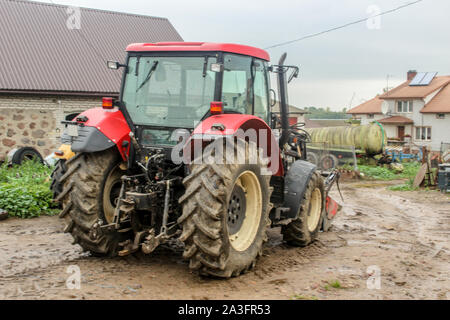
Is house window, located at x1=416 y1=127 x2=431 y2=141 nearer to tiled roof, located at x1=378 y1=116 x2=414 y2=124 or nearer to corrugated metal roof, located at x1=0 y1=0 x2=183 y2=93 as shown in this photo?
tiled roof, located at x1=378 y1=116 x2=414 y2=124

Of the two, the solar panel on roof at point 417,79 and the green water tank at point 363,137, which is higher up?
the solar panel on roof at point 417,79

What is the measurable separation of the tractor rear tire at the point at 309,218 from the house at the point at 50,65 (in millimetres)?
8958

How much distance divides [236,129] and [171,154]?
971 mm

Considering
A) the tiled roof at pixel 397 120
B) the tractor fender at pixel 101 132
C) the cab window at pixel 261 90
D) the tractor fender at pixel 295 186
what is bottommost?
the tractor fender at pixel 295 186

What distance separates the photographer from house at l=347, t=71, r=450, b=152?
40688mm

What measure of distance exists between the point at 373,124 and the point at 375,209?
1427cm

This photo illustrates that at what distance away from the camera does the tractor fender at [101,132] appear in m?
5.59

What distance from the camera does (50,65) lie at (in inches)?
627

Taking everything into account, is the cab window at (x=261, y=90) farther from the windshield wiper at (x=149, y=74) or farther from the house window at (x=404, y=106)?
the house window at (x=404, y=106)

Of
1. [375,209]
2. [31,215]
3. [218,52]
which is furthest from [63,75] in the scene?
[218,52]

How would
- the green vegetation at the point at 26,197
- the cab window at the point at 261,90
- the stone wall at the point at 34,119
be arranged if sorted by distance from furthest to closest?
1. the stone wall at the point at 34,119
2. the green vegetation at the point at 26,197
3. the cab window at the point at 261,90

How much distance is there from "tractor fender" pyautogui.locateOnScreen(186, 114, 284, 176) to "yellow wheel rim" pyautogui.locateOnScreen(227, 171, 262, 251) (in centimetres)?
55

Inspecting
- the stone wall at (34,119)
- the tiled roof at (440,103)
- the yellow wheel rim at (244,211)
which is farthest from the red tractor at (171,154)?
the tiled roof at (440,103)

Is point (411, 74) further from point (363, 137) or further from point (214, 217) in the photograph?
point (214, 217)
